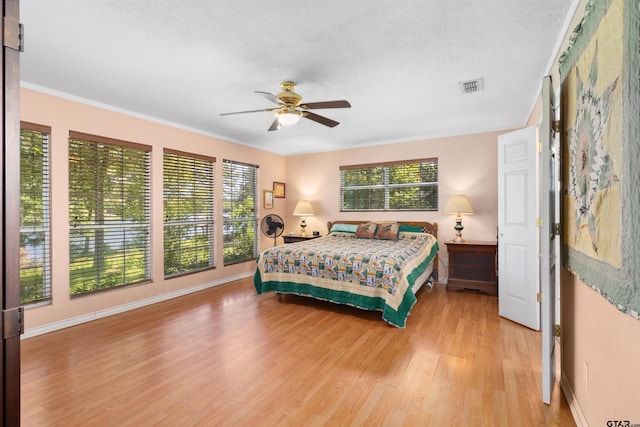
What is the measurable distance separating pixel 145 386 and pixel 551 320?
8.71 ft

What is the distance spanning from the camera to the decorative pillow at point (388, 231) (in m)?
4.70

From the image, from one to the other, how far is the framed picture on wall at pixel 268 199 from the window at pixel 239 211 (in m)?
0.21

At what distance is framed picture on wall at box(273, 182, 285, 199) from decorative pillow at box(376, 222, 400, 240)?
2.34 meters

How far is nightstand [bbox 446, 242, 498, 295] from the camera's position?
4.16 m

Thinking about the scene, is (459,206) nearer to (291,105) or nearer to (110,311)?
(291,105)

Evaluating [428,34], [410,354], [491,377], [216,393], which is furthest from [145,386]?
[428,34]

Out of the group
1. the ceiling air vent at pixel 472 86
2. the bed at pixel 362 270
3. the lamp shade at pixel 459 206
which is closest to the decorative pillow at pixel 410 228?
the bed at pixel 362 270

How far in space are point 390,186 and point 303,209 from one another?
167cm

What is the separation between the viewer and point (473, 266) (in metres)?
4.32

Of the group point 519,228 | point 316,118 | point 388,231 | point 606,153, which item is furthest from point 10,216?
point 388,231

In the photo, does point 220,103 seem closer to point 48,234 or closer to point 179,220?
point 179,220

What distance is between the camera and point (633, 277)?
3.37ft

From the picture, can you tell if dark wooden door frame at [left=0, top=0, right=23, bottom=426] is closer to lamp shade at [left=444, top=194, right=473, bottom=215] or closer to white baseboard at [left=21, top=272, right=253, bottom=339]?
white baseboard at [left=21, top=272, right=253, bottom=339]

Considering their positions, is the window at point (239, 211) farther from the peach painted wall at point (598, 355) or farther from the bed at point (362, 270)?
the peach painted wall at point (598, 355)
